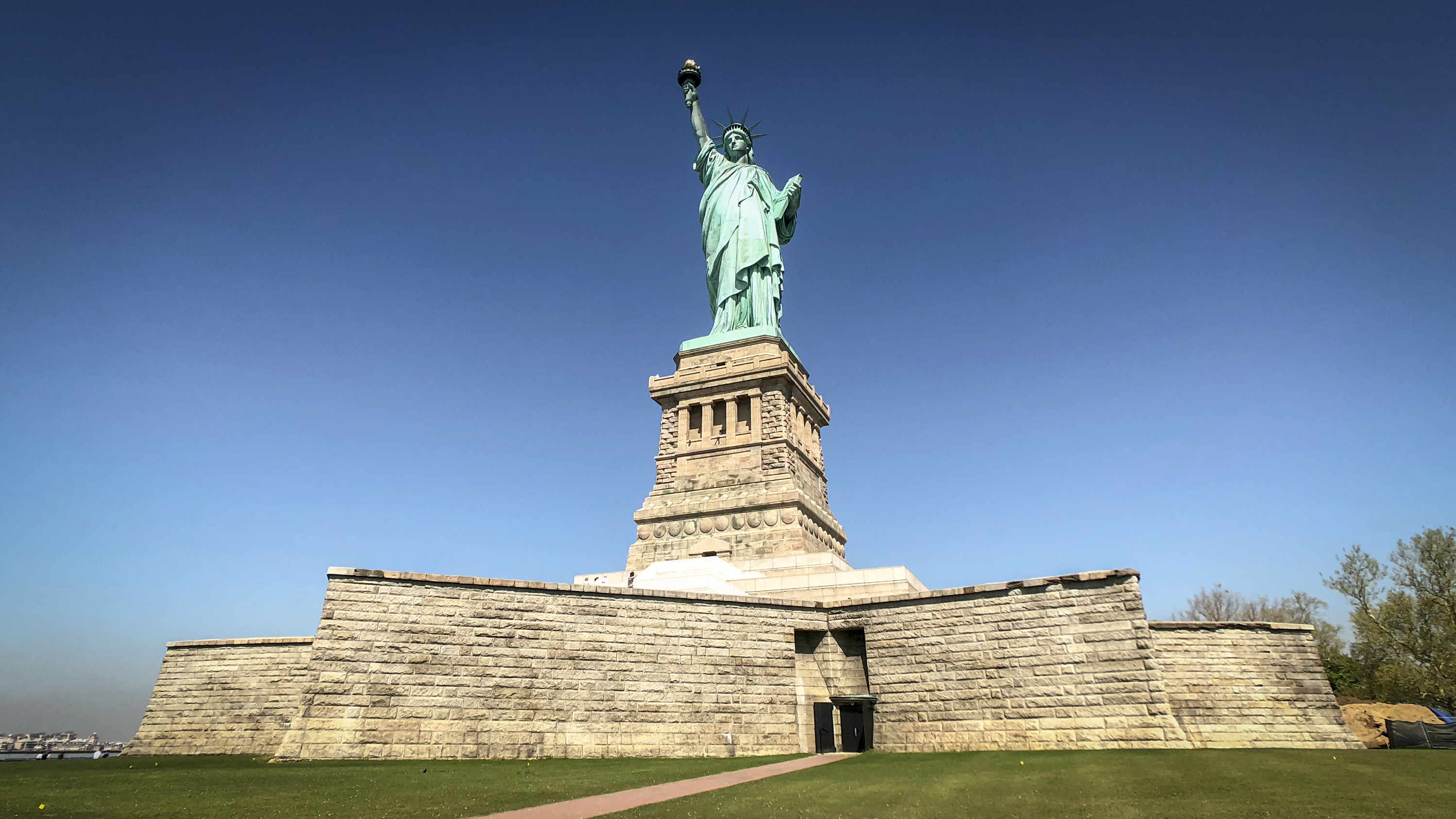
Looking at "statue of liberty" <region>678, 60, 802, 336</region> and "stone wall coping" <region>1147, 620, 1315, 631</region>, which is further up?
"statue of liberty" <region>678, 60, 802, 336</region>

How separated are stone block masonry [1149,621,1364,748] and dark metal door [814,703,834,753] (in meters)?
7.54

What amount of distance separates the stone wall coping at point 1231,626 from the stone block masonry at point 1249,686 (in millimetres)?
24

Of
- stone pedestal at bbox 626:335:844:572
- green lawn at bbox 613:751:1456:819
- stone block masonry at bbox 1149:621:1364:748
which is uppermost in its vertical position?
stone pedestal at bbox 626:335:844:572

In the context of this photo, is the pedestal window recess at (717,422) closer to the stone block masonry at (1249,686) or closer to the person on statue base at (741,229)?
the person on statue base at (741,229)

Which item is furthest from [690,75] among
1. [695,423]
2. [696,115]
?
[695,423]

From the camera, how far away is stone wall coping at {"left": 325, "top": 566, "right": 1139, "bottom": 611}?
1551cm

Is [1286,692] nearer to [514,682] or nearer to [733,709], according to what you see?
[733,709]

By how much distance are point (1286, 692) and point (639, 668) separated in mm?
15059

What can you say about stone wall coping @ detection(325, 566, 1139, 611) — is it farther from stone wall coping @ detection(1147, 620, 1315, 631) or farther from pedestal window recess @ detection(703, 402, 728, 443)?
pedestal window recess @ detection(703, 402, 728, 443)

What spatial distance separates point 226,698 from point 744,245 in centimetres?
2628

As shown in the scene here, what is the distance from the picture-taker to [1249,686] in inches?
684

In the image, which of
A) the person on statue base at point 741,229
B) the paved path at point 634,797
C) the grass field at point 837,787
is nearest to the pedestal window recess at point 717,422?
the person on statue base at point 741,229

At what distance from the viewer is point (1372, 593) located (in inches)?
1169

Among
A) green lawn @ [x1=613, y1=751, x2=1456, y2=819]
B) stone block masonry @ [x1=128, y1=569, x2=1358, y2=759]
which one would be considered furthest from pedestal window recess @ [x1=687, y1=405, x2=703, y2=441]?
green lawn @ [x1=613, y1=751, x2=1456, y2=819]
